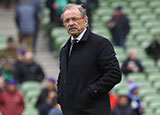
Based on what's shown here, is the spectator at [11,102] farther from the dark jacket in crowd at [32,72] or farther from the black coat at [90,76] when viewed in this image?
the black coat at [90,76]

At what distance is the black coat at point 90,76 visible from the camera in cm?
409

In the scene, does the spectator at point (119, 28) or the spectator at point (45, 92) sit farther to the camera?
the spectator at point (119, 28)

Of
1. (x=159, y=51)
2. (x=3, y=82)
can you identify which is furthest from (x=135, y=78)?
(x=3, y=82)

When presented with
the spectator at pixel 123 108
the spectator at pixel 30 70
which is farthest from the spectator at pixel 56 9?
the spectator at pixel 123 108

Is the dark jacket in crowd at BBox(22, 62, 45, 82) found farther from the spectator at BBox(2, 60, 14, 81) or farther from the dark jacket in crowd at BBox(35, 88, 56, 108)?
the dark jacket in crowd at BBox(35, 88, 56, 108)

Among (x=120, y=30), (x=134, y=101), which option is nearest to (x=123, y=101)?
(x=134, y=101)

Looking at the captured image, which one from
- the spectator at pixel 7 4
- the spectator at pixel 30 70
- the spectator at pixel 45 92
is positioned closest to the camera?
the spectator at pixel 45 92

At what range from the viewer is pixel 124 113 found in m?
9.19

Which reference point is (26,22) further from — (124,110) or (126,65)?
(124,110)

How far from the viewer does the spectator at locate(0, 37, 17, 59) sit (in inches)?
480

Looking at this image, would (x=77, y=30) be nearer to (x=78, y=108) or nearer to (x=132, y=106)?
(x=78, y=108)

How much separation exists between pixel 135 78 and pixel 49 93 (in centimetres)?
307

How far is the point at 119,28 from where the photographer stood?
13.5 metres

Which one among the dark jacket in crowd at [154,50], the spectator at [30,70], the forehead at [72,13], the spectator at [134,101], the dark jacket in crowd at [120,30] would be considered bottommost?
the spectator at [134,101]
